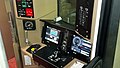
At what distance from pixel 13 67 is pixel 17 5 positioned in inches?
45.8

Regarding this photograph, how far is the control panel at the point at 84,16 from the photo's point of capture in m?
0.98

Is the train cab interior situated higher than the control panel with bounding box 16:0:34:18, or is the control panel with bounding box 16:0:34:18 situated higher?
the control panel with bounding box 16:0:34:18

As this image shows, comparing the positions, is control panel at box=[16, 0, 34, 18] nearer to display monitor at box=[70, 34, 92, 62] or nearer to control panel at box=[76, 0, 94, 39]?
display monitor at box=[70, 34, 92, 62]

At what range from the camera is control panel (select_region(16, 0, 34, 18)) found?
171cm

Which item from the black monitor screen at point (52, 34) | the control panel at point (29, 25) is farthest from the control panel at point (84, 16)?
the control panel at point (29, 25)

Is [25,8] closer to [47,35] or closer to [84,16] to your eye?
[47,35]

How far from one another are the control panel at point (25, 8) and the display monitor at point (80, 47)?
467 mm

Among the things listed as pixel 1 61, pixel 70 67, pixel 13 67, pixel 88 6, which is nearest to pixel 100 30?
pixel 88 6

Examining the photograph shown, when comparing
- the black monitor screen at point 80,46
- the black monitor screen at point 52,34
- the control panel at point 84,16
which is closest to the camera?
the control panel at point 84,16

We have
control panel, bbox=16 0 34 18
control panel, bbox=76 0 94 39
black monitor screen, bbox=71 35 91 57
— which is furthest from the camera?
control panel, bbox=16 0 34 18

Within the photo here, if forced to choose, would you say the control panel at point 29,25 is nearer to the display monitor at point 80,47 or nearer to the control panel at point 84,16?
the display monitor at point 80,47

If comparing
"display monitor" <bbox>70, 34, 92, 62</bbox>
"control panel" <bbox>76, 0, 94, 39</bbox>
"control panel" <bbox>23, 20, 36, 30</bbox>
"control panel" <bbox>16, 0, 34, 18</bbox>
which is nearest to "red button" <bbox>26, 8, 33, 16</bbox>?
"control panel" <bbox>16, 0, 34, 18</bbox>

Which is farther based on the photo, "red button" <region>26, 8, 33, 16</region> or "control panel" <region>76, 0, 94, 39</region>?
"red button" <region>26, 8, 33, 16</region>

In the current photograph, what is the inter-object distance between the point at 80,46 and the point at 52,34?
1.14ft
